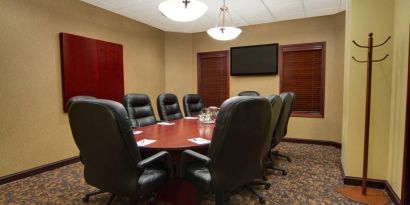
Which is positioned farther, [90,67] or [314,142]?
[314,142]

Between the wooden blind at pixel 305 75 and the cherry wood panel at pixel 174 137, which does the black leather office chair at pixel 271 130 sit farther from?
the wooden blind at pixel 305 75

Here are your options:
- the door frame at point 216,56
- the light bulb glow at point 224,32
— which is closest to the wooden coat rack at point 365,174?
the light bulb glow at point 224,32

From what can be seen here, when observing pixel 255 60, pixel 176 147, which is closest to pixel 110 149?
pixel 176 147

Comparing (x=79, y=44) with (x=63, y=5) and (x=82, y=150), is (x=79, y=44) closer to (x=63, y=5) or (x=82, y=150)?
(x=63, y=5)

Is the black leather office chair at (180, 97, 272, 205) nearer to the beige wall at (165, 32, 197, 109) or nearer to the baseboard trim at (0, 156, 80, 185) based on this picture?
the baseboard trim at (0, 156, 80, 185)

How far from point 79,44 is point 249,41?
3.34 m

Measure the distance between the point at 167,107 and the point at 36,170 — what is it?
194cm

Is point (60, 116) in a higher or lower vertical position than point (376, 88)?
lower

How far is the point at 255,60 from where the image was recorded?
16.5 ft

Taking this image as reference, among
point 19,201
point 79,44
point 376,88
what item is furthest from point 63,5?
point 376,88

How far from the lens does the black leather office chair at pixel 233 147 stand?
4.95 ft

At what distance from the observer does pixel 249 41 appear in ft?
16.9

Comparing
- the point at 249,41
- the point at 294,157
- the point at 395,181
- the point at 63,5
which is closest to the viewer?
the point at 395,181

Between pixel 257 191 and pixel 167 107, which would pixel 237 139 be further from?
pixel 167 107
